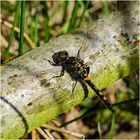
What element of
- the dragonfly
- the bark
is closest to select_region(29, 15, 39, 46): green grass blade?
the bark

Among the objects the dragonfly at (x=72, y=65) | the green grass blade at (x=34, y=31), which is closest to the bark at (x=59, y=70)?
the dragonfly at (x=72, y=65)

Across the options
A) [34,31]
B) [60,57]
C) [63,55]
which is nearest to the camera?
[60,57]

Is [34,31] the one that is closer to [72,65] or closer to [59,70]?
[72,65]

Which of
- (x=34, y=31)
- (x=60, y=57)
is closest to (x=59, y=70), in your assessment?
(x=60, y=57)

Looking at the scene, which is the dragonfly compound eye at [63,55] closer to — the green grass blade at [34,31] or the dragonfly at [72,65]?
the dragonfly at [72,65]

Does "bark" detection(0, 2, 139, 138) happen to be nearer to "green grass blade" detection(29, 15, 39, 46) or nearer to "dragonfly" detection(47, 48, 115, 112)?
"dragonfly" detection(47, 48, 115, 112)
